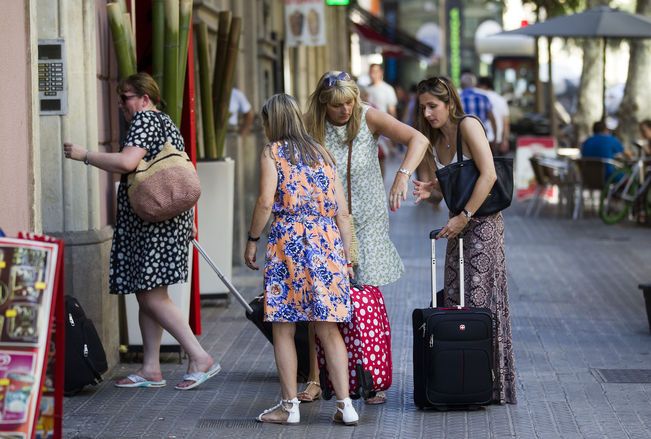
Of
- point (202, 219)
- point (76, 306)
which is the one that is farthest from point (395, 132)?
point (202, 219)

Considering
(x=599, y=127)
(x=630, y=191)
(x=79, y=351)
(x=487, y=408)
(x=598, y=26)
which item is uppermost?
(x=598, y=26)

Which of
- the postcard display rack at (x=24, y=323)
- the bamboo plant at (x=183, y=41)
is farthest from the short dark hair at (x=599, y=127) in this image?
the postcard display rack at (x=24, y=323)

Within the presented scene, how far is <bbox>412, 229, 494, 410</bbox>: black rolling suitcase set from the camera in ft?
23.0

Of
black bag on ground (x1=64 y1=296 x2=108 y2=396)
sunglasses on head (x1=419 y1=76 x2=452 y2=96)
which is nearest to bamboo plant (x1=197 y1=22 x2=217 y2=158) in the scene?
black bag on ground (x1=64 y1=296 x2=108 y2=396)

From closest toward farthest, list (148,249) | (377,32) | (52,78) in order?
(148,249), (52,78), (377,32)

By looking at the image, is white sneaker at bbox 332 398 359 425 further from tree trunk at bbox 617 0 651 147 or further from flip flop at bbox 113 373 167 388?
tree trunk at bbox 617 0 651 147

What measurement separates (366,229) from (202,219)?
12.4 ft

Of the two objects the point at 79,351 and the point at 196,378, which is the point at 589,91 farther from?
the point at 79,351

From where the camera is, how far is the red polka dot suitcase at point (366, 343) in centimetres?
719

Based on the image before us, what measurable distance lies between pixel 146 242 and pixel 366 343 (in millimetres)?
1443

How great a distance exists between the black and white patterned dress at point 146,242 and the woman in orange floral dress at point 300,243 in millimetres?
1032

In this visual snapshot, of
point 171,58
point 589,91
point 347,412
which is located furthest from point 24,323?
point 589,91

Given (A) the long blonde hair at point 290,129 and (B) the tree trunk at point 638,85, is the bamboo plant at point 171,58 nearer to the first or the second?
(A) the long blonde hair at point 290,129

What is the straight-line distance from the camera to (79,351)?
7645mm
